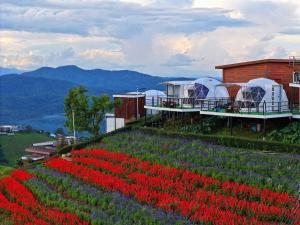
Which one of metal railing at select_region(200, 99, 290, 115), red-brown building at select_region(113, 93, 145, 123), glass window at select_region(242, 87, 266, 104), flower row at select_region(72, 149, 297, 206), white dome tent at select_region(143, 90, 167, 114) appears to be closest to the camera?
flower row at select_region(72, 149, 297, 206)

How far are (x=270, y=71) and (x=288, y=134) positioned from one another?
27.5ft

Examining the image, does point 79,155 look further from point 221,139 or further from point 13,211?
point 13,211

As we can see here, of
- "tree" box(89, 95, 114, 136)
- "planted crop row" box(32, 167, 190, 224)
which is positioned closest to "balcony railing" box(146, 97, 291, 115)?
"tree" box(89, 95, 114, 136)

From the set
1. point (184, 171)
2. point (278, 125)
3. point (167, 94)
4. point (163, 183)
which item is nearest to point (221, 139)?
point (278, 125)

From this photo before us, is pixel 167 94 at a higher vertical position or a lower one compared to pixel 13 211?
higher

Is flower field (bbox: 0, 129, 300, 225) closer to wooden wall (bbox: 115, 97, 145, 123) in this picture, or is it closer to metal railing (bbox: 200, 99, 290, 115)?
metal railing (bbox: 200, 99, 290, 115)

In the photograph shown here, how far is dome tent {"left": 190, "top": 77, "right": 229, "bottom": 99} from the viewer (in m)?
41.7

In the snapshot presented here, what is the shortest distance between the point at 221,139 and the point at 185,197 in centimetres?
1258

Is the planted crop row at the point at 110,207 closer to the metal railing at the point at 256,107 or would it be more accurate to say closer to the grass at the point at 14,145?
the metal railing at the point at 256,107

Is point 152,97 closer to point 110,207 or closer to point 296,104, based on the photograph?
point 296,104

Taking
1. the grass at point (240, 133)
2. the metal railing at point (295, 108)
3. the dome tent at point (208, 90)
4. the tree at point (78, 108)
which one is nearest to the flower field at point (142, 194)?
the grass at point (240, 133)

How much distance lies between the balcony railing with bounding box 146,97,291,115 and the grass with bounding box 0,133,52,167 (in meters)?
43.5

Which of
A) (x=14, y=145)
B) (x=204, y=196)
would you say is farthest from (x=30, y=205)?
(x=14, y=145)

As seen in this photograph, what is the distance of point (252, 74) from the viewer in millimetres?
41438
